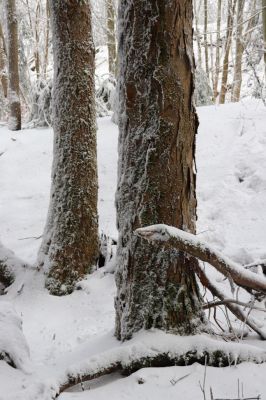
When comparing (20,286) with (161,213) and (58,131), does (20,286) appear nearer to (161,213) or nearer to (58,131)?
(58,131)

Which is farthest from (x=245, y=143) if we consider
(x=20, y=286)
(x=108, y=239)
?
(x=20, y=286)

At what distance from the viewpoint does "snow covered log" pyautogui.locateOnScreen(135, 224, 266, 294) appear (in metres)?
1.97

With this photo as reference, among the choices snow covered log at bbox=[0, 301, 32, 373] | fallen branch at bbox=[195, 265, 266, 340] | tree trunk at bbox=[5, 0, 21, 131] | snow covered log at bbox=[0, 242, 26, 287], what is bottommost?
snow covered log at bbox=[0, 242, 26, 287]

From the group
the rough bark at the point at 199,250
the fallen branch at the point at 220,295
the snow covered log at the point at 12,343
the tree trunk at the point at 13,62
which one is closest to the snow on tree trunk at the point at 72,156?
the snow covered log at the point at 12,343

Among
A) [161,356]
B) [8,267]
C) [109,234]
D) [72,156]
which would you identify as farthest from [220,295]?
[109,234]

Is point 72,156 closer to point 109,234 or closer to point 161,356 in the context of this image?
point 109,234

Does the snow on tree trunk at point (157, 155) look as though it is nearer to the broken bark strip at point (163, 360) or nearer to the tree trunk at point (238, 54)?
the broken bark strip at point (163, 360)

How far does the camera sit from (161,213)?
2.24 m

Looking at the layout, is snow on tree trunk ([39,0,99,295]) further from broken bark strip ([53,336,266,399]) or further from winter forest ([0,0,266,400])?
broken bark strip ([53,336,266,399])

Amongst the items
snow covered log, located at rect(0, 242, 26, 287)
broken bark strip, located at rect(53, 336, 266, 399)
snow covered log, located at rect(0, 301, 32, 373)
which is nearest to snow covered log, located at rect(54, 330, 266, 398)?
broken bark strip, located at rect(53, 336, 266, 399)

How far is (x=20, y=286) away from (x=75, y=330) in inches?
40.7

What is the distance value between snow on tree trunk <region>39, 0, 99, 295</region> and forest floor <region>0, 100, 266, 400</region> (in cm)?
30

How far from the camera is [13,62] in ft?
30.0

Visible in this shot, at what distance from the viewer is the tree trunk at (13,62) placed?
8844 mm
